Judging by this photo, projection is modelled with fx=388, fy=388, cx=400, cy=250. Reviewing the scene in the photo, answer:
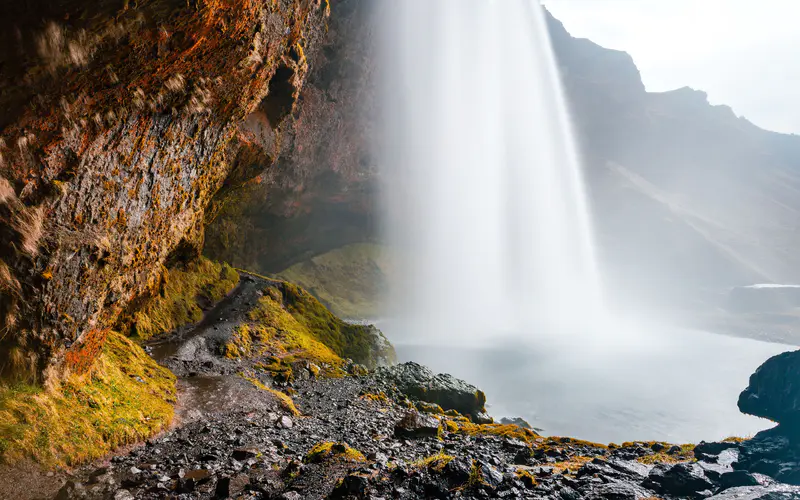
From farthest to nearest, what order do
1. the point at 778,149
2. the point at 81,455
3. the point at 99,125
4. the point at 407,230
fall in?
the point at 778,149 < the point at 407,230 < the point at 99,125 < the point at 81,455

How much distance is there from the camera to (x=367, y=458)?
832 cm

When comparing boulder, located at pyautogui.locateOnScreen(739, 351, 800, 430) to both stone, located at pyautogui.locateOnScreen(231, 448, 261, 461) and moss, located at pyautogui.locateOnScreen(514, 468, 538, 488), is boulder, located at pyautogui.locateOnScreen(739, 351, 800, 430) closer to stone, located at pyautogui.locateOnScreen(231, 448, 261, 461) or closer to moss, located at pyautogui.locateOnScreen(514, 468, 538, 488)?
moss, located at pyautogui.locateOnScreen(514, 468, 538, 488)

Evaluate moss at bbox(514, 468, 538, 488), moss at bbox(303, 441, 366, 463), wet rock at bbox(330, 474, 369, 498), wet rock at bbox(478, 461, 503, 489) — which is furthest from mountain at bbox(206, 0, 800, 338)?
moss at bbox(514, 468, 538, 488)

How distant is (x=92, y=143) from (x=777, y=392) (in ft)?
57.9

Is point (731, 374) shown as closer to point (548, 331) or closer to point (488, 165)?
point (548, 331)

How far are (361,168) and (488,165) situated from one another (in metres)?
28.6

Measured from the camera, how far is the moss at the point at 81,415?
20.1ft

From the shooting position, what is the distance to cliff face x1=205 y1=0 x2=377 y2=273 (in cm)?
3803

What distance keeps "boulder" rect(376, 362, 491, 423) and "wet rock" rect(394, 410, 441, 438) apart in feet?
24.0

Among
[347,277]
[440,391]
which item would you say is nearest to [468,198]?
[347,277]

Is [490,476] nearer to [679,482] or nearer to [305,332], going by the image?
[679,482]

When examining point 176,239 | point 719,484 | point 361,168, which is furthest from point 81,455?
point 361,168

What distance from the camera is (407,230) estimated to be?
2709 inches

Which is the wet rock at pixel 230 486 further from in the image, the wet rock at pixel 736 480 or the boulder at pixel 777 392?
the boulder at pixel 777 392
